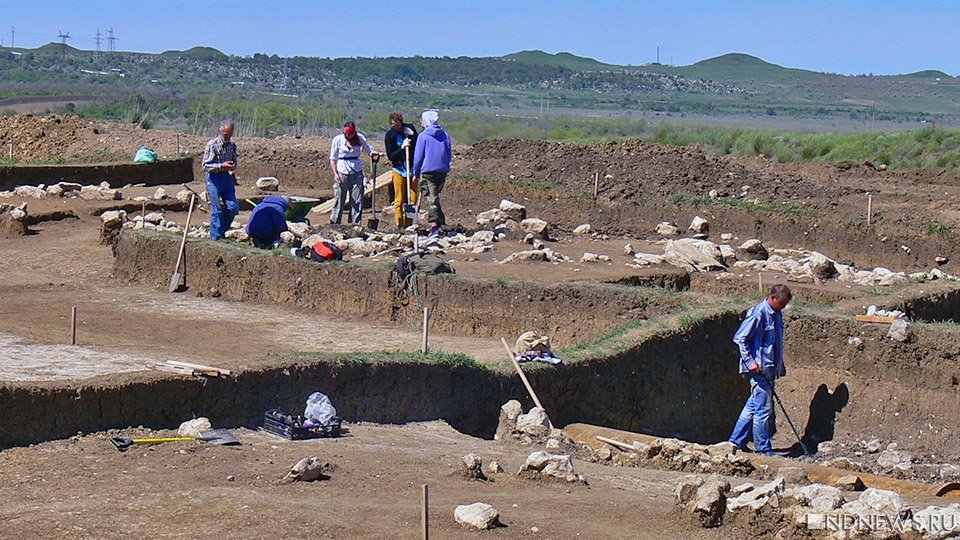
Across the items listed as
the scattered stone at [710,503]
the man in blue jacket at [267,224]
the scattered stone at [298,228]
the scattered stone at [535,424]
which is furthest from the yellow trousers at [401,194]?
the scattered stone at [710,503]

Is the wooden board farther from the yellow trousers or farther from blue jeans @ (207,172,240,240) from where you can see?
blue jeans @ (207,172,240,240)

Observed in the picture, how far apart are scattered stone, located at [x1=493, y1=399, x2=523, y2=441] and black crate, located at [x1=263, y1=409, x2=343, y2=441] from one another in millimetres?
1527

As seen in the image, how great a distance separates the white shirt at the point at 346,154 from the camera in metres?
19.8

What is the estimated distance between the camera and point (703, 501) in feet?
25.6

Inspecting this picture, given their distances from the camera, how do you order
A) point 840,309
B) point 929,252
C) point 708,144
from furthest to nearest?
point 708,144
point 929,252
point 840,309

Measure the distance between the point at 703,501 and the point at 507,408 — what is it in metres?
3.70

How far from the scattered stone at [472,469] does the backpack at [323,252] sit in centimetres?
787

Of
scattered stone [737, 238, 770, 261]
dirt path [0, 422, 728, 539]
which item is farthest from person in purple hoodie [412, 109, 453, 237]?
dirt path [0, 422, 728, 539]

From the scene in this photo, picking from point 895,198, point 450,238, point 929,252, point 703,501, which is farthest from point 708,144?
point 703,501

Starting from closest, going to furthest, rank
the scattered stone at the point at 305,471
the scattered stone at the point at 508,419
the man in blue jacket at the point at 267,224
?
the scattered stone at the point at 305,471 < the scattered stone at the point at 508,419 < the man in blue jacket at the point at 267,224

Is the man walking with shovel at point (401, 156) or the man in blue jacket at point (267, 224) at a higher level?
the man walking with shovel at point (401, 156)

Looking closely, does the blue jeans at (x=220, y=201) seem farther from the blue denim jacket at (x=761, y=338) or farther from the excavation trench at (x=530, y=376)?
the blue denim jacket at (x=761, y=338)

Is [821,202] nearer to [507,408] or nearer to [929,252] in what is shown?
[929,252]

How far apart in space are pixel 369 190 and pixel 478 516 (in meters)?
18.2
